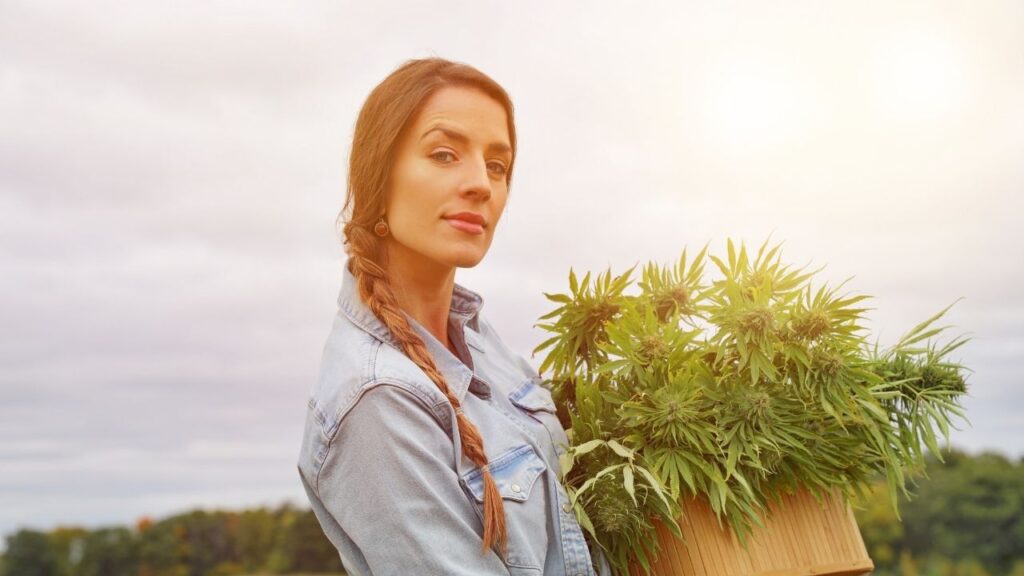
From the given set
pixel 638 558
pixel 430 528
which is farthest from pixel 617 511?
pixel 430 528

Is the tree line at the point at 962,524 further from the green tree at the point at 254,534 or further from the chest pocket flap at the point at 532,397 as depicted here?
the chest pocket flap at the point at 532,397

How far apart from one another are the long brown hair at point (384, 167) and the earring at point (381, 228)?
0.02 meters

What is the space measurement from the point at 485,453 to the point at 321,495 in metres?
0.44

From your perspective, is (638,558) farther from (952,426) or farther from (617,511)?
(952,426)

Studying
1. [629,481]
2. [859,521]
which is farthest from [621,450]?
[859,521]

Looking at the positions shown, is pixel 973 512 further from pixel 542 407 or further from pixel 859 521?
pixel 542 407

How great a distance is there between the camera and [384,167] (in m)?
2.55

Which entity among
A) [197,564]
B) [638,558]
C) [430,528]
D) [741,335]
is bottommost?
[197,564]

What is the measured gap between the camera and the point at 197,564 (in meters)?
52.0

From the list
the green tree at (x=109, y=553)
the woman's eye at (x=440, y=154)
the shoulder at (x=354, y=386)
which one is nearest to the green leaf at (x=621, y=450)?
the shoulder at (x=354, y=386)

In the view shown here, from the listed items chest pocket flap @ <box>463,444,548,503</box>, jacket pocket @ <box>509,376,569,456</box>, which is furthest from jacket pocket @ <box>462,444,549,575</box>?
jacket pocket @ <box>509,376,569,456</box>

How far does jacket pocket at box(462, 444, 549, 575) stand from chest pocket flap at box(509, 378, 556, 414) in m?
0.33

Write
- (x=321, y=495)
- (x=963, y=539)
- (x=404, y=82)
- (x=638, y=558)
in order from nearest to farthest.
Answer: (x=321, y=495)
(x=638, y=558)
(x=404, y=82)
(x=963, y=539)

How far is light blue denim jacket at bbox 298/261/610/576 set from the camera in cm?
206
